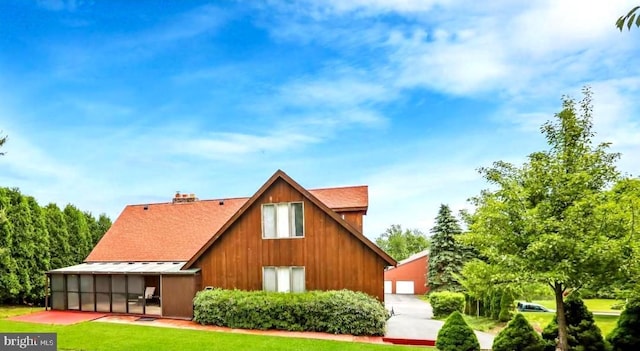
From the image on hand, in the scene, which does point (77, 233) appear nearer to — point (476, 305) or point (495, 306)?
point (476, 305)

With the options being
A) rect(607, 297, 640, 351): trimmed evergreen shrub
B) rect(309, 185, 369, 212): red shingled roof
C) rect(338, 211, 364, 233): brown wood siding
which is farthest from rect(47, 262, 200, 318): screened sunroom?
rect(607, 297, 640, 351): trimmed evergreen shrub

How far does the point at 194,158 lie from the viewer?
2188cm

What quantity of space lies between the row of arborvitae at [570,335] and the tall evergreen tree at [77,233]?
22.7 metres

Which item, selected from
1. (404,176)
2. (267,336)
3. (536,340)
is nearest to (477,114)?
(404,176)

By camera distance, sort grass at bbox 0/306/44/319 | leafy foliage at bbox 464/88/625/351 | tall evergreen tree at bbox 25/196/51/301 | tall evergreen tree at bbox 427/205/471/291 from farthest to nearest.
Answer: tall evergreen tree at bbox 427/205/471/291, tall evergreen tree at bbox 25/196/51/301, grass at bbox 0/306/44/319, leafy foliage at bbox 464/88/625/351

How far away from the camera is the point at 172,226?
21.2 m

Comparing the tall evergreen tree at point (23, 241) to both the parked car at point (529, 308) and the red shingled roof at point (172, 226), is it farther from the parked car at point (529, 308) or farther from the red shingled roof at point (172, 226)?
the parked car at point (529, 308)

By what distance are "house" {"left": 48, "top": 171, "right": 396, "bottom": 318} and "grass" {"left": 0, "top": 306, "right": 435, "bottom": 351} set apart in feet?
9.33

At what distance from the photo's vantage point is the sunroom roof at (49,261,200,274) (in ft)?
55.8

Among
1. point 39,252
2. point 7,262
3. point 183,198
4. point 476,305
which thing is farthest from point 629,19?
point 39,252

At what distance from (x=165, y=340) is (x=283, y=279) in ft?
16.6

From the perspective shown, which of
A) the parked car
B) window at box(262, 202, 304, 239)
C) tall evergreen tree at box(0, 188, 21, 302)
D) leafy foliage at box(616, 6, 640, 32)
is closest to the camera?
leafy foliage at box(616, 6, 640, 32)

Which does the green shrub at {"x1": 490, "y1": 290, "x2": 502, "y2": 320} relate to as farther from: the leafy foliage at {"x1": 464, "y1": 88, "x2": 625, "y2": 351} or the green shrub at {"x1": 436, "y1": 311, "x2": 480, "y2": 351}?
the green shrub at {"x1": 436, "y1": 311, "x2": 480, "y2": 351}

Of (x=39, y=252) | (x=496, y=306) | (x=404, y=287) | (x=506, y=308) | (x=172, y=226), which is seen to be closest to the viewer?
(x=506, y=308)
